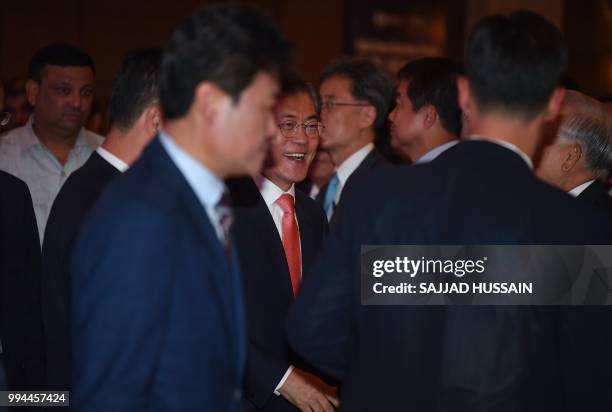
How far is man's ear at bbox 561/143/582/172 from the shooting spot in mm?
3184

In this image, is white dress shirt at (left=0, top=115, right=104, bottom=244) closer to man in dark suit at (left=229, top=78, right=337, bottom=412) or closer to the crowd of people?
man in dark suit at (left=229, top=78, right=337, bottom=412)

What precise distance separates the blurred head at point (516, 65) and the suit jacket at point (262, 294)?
1.08m

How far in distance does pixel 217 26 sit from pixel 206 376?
683 mm

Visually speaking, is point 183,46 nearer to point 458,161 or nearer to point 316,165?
point 458,161

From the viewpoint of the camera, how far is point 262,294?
271cm

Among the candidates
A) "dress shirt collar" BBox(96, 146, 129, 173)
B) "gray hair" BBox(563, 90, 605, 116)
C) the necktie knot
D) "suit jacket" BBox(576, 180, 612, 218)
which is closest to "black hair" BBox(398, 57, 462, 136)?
"gray hair" BBox(563, 90, 605, 116)

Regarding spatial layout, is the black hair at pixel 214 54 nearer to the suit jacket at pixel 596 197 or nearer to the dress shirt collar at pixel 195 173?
the dress shirt collar at pixel 195 173

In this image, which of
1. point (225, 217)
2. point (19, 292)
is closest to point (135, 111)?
point (19, 292)

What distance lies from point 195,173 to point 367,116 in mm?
2797

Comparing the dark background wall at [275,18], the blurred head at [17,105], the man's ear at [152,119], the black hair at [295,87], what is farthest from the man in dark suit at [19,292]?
the dark background wall at [275,18]

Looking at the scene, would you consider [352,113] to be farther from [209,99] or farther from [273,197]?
[209,99]

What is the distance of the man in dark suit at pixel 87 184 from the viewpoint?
2457mm

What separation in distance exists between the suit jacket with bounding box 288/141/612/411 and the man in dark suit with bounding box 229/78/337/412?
2.49 ft

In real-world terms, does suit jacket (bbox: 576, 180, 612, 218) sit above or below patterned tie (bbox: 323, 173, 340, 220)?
above
